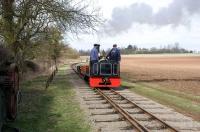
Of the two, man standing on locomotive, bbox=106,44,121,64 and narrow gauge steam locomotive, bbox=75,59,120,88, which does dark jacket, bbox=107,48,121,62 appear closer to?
man standing on locomotive, bbox=106,44,121,64

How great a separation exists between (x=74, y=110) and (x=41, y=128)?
394cm

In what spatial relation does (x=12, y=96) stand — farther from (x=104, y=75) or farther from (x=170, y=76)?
(x=170, y=76)

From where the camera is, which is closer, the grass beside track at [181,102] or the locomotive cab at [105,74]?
the grass beside track at [181,102]

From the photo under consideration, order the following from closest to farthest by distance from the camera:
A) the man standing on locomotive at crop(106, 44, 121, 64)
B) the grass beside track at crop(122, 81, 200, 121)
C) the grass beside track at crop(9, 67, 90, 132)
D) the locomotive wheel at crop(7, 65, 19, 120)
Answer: the locomotive wheel at crop(7, 65, 19, 120) < the grass beside track at crop(9, 67, 90, 132) < the grass beside track at crop(122, 81, 200, 121) < the man standing on locomotive at crop(106, 44, 121, 64)

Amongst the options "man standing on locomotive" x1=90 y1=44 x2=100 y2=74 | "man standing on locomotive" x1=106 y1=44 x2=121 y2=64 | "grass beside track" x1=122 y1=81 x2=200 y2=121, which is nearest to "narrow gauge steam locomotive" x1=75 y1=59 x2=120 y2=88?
"man standing on locomotive" x1=90 y1=44 x2=100 y2=74

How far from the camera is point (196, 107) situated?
1781 cm

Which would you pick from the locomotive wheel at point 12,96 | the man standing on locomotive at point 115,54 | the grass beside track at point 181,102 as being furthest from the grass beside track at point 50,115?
the man standing on locomotive at point 115,54

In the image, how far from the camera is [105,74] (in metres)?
26.3

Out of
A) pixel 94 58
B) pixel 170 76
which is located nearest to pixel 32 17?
pixel 94 58

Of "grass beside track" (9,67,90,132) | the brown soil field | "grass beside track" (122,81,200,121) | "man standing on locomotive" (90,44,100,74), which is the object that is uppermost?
"man standing on locomotive" (90,44,100,74)

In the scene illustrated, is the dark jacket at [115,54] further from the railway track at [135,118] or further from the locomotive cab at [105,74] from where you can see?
the railway track at [135,118]

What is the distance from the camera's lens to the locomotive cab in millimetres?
26125

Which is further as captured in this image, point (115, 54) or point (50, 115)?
point (115, 54)

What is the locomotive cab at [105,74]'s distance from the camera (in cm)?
2612
